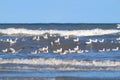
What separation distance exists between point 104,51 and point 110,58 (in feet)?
21.1

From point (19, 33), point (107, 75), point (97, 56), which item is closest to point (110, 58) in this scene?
point (97, 56)

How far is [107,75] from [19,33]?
189 feet

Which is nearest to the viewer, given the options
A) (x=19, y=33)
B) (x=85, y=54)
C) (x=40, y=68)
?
(x=40, y=68)

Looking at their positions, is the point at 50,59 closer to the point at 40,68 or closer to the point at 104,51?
the point at 40,68

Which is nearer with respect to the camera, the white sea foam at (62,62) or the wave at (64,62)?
the wave at (64,62)

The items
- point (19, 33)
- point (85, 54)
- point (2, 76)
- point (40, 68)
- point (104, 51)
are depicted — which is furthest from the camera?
point (19, 33)

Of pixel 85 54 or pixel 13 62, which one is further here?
pixel 85 54

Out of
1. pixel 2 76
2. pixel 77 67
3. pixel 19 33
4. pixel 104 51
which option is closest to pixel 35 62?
pixel 77 67

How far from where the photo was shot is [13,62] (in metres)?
34.0

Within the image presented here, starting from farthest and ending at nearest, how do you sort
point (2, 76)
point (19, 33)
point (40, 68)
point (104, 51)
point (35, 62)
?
1. point (19, 33)
2. point (104, 51)
3. point (35, 62)
4. point (40, 68)
5. point (2, 76)

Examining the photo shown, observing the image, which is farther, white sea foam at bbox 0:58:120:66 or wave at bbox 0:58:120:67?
white sea foam at bbox 0:58:120:66

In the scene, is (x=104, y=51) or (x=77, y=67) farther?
(x=104, y=51)

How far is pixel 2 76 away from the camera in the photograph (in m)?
28.4

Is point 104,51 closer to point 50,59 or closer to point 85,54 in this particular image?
point 85,54
